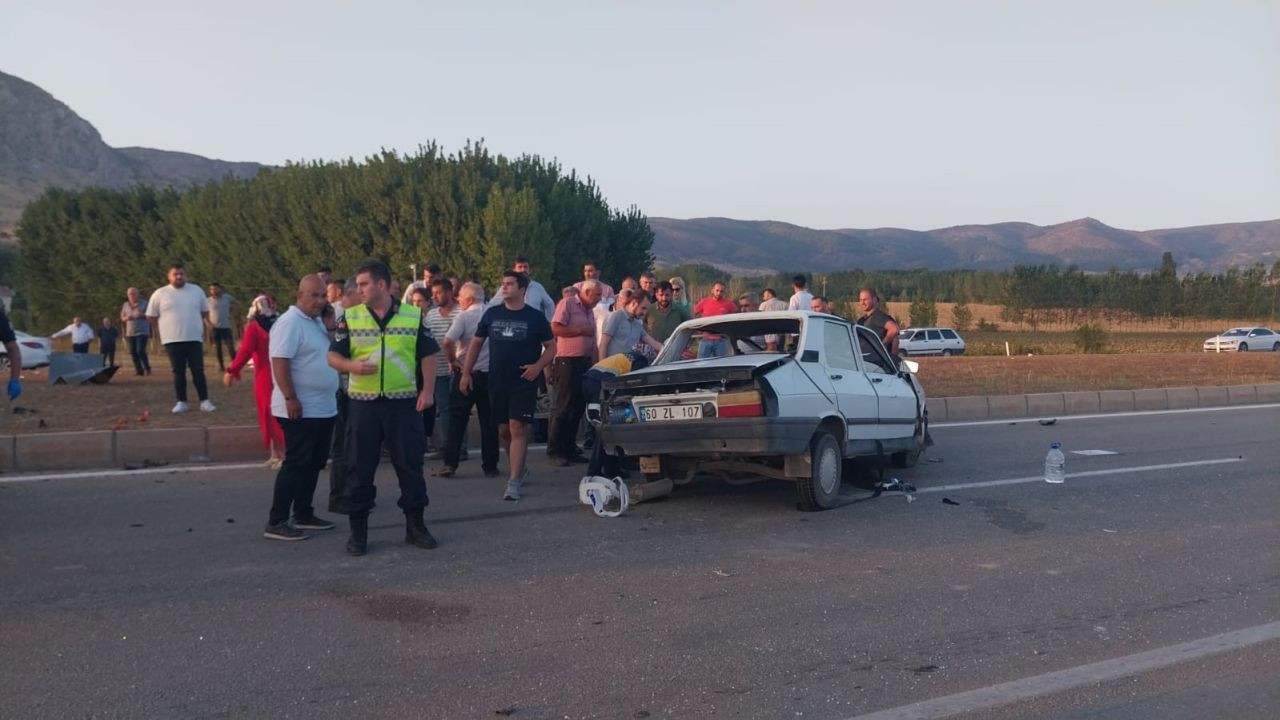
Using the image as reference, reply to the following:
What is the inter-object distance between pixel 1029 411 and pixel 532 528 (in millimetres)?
11203

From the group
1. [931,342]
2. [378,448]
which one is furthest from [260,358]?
[931,342]

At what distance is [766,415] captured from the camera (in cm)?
749

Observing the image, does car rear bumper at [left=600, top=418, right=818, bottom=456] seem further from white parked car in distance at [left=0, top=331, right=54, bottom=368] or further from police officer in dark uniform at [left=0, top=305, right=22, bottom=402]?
white parked car in distance at [left=0, top=331, right=54, bottom=368]

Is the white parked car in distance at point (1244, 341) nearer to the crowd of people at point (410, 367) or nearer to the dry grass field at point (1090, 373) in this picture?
the dry grass field at point (1090, 373)

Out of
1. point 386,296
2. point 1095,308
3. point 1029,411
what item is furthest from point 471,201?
point 386,296

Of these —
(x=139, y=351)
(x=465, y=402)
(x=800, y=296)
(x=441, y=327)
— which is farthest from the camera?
(x=139, y=351)

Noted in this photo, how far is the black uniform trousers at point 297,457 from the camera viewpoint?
6953 millimetres

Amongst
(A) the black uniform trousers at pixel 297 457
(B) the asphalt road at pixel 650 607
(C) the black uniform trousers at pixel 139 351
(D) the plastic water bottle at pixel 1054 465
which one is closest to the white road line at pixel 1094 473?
(D) the plastic water bottle at pixel 1054 465

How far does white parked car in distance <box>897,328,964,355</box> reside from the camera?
1785 inches

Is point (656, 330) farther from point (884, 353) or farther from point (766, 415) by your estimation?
point (766, 415)

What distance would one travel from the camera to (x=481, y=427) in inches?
380

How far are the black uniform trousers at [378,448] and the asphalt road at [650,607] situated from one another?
0.38 meters

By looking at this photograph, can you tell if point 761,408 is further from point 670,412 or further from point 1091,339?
point 1091,339

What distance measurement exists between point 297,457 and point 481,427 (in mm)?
2794
